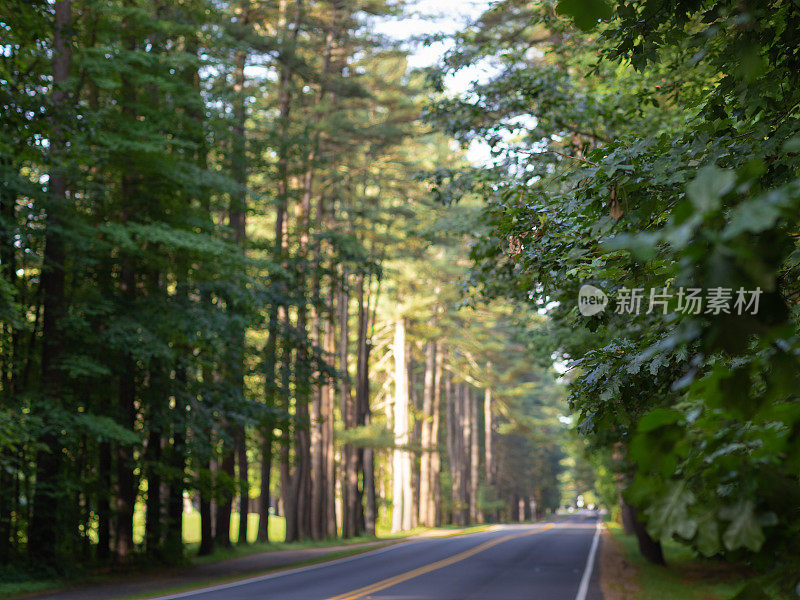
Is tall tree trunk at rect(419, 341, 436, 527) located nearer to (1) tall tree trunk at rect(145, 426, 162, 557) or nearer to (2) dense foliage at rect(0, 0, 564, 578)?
(2) dense foliage at rect(0, 0, 564, 578)

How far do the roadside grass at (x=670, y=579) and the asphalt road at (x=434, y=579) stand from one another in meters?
0.52

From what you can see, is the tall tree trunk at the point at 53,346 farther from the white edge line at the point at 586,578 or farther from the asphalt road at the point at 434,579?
the white edge line at the point at 586,578

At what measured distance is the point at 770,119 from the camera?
3668mm

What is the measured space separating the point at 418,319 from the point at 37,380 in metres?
26.0

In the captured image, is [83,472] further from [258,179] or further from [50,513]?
[258,179]

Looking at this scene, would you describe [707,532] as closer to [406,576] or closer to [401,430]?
[406,576]

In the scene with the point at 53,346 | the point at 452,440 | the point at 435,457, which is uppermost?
the point at 53,346

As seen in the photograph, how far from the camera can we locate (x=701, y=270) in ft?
6.32

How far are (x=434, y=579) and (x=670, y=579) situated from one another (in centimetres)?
506

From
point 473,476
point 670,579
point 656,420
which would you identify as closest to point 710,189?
point 656,420

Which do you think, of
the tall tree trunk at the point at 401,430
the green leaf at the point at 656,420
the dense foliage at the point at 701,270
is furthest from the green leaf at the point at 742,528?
the tall tree trunk at the point at 401,430

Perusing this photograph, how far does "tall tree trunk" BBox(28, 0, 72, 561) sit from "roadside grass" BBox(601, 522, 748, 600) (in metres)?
10.7

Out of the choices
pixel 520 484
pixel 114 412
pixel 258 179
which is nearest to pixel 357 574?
pixel 114 412

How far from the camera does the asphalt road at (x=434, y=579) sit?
42.9 feet
